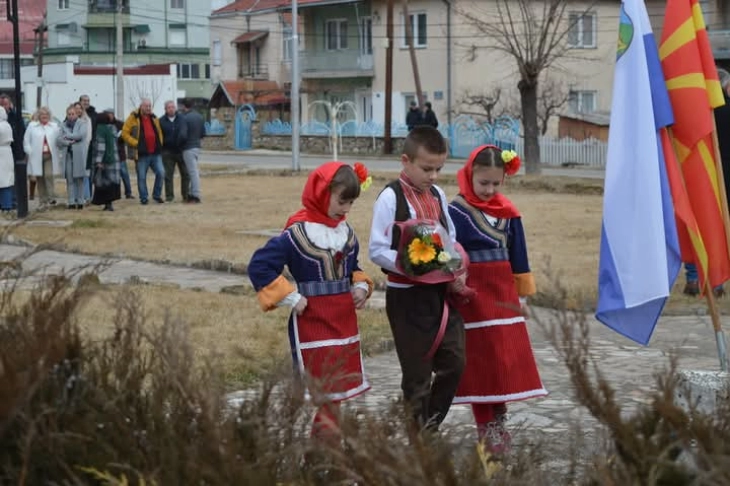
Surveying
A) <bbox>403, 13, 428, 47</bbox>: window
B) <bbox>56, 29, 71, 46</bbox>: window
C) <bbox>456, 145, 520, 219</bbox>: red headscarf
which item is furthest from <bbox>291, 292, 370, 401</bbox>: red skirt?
<bbox>56, 29, 71, 46</bbox>: window

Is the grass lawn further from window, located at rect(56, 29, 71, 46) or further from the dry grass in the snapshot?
window, located at rect(56, 29, 71, 46)

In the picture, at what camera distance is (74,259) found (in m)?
14.6

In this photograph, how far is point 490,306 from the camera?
6582mm

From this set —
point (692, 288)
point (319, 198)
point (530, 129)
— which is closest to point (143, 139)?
point (530, 129)

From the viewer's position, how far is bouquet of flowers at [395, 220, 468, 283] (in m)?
6.11

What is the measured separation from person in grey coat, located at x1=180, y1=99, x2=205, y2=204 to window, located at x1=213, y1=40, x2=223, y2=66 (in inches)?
2086

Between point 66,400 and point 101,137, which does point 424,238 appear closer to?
point 66,400

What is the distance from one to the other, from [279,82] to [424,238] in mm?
64314

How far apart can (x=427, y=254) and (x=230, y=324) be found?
4.07 meters

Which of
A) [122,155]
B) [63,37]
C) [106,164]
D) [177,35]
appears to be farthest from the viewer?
[63,37]

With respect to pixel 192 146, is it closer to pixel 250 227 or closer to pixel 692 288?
pixel 250 227

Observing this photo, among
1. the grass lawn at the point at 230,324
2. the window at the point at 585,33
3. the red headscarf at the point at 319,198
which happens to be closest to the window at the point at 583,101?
the window at the point at 585,33

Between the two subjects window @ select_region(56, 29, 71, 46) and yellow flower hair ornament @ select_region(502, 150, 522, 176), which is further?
window @ select_region(56, 29, 71, 46)

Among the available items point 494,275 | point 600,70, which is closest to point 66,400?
point 494,275
